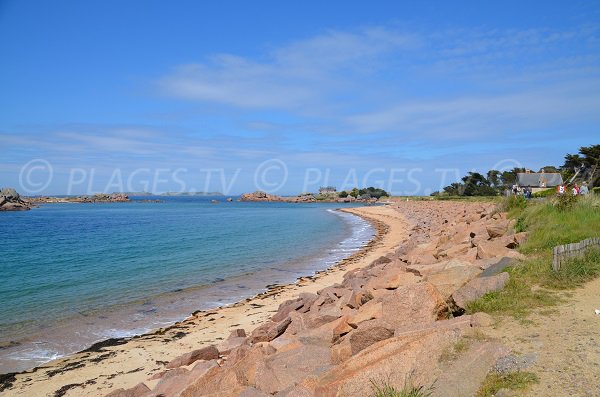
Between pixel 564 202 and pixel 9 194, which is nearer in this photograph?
pixel 564 202

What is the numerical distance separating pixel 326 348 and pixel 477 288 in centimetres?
229

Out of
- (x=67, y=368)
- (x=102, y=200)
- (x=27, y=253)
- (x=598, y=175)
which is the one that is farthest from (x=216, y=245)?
(x=102, y=200)

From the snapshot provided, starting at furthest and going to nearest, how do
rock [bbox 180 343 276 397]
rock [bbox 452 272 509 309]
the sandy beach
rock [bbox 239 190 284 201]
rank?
1. rock [bbox 239 190 284 201]
2. the sandy beach
3. rock [bbox 452 272 509 309]
4. rock [bbox 180 343 276 397]

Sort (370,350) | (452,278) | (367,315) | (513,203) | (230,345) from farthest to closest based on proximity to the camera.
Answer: (513,203), (230,345), (452,278), (367,315), (370,350)

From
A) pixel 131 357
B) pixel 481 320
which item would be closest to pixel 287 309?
pixel 131 357

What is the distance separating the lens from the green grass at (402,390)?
11.8 ft

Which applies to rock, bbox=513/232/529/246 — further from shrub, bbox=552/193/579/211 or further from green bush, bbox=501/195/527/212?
green bush, bbox=501/195/527/212

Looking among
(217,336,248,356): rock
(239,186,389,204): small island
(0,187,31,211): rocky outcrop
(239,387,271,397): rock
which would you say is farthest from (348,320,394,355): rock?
(239,186,389,204): small island

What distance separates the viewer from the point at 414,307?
5.66m

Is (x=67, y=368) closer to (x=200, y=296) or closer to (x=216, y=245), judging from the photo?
(x=200, y=296)

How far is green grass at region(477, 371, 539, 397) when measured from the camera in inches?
→ 143

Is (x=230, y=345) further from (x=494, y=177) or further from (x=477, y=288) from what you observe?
(x=494, y=177)

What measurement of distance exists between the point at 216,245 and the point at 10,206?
85.8 metres

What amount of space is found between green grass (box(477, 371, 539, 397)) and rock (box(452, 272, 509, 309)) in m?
1.94
